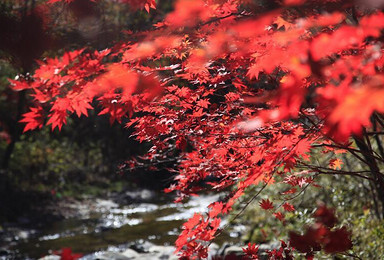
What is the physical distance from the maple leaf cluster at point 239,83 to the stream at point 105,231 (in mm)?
5432

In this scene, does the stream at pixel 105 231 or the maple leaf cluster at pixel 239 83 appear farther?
the stream at pixel 105 231

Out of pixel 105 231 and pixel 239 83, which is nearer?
pixel 239 83

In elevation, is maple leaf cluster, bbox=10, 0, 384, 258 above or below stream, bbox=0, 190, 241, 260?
above

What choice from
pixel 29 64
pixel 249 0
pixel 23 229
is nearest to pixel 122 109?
pixel 249 0

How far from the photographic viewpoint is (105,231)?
10492 mm

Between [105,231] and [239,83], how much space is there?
8.19 m

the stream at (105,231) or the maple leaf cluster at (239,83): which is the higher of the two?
the maple leaf cluster at (239,83)

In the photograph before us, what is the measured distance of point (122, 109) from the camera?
2631 mm

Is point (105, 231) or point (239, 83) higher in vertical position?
point (239, 83)

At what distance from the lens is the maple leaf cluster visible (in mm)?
1447

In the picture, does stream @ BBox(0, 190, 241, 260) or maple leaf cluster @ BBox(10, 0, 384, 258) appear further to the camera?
stream @ BBox(0, 190, 241, 260)

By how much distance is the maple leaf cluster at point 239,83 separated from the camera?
1.45 metres

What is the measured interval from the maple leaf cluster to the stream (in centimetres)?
543

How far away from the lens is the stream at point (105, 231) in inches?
342
